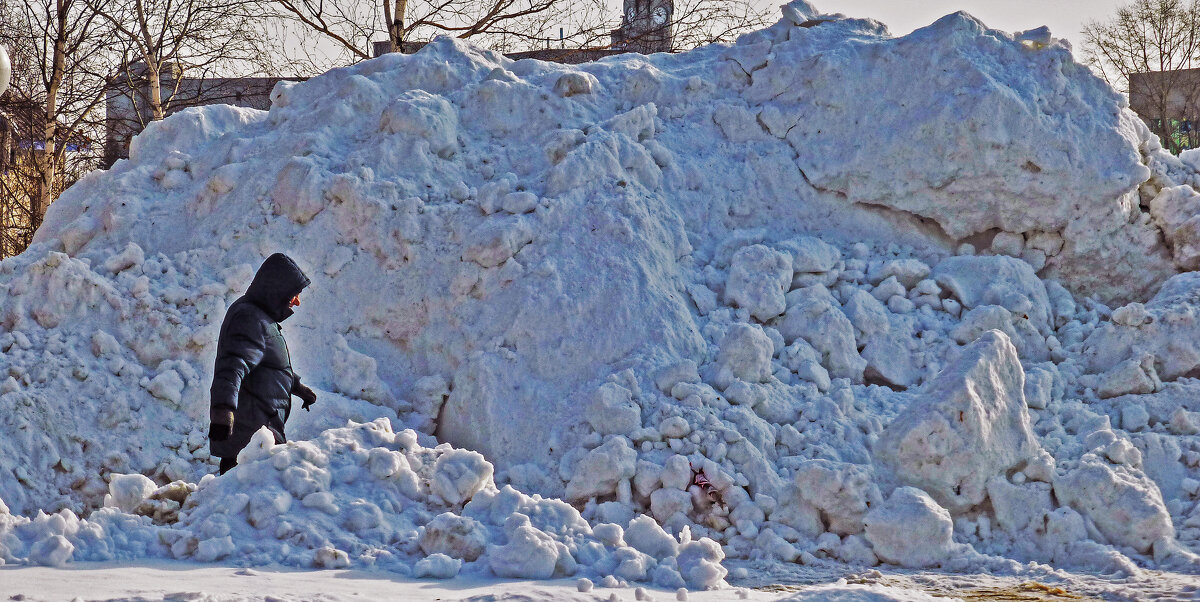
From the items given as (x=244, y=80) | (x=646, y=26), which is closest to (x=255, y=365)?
(x=244, y=80)

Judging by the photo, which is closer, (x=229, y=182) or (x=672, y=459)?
(x=672, y=459)

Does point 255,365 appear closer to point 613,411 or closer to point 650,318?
point 613,411

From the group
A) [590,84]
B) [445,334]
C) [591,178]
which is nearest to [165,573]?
[445,334]

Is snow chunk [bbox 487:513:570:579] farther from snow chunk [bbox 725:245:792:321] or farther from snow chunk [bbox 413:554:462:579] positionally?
snow chunk [bbox 725:245:792:321]

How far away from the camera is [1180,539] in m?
5.72

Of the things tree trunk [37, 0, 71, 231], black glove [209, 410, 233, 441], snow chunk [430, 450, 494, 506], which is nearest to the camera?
snow chunk [430, 450, 494, 506]

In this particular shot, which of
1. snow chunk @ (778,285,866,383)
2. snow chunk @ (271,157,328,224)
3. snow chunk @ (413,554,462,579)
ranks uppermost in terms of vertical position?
snow chunk @ (271,157,328,224)

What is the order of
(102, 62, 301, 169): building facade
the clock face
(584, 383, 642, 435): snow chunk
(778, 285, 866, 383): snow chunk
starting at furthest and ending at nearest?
1. the clock face
2. (102, 62, 301, 169): building facade
3. (778, 285, 866, 383): snow chunk
4. (584, 383, 642, 435): snow chunk

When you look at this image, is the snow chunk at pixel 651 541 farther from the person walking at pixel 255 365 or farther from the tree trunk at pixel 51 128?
the tree trunk at pixel 51 128

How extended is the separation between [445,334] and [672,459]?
6.32ft

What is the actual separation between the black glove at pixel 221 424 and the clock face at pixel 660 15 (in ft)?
46.4

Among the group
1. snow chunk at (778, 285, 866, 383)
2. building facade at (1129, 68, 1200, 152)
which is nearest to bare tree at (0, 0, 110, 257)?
snow chunk at (778, 285, 866, 383)

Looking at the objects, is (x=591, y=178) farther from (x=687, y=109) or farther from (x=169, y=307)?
(x=169, y=307)

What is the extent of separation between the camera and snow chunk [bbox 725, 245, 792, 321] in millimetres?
7055
